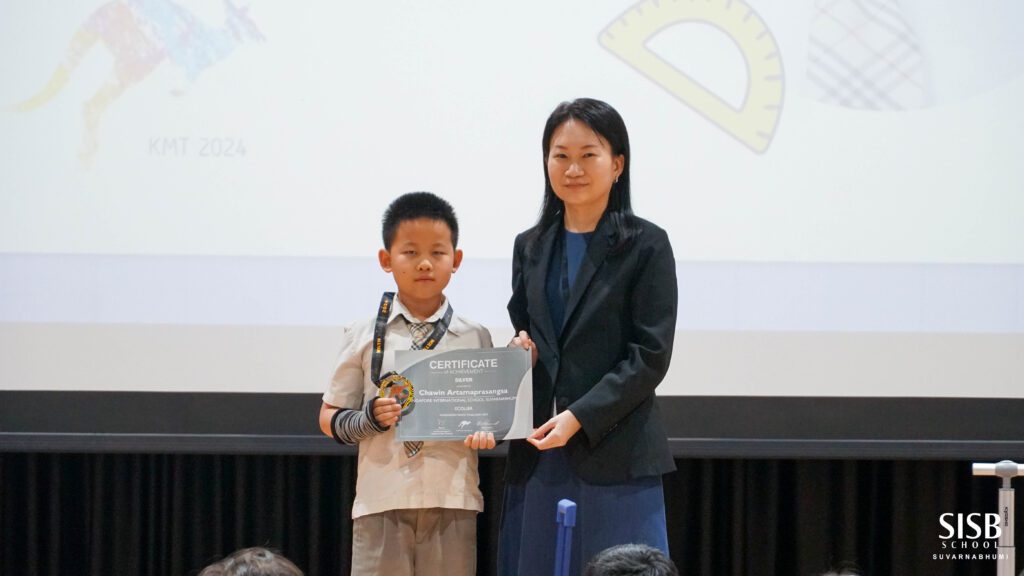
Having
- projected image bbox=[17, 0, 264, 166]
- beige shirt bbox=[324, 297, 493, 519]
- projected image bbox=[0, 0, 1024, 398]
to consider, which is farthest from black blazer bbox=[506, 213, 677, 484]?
projected image bbox=[17, 0, 264, 166]

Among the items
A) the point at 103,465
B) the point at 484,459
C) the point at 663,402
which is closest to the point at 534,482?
the point at 663,402

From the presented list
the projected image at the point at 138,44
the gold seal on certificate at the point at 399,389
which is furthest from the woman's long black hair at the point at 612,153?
the projected image at the point at 138,44

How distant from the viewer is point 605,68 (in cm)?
304

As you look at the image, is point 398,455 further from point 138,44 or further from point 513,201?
point 138,44

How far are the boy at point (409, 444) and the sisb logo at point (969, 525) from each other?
1784 millimetres

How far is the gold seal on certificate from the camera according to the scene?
82.7 inches

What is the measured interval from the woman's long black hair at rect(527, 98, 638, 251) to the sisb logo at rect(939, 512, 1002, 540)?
181cm

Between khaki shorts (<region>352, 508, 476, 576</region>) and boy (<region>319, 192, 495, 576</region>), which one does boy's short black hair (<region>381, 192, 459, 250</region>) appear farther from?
khaki shorts (<region>352, 508, 476, 576</region>)

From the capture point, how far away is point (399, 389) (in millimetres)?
2107

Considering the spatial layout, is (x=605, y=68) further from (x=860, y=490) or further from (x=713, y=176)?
(x=860, y=490)

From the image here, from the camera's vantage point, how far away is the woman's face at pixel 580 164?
2.12 metres

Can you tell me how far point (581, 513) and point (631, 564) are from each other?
448 mm

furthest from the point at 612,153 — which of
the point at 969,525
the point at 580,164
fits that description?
the point at 969,525

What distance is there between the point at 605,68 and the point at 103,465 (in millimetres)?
2016
